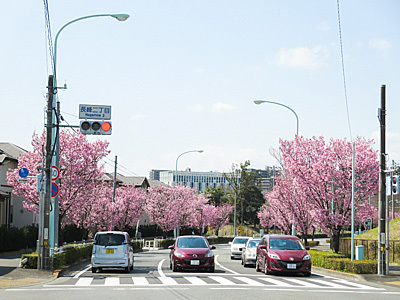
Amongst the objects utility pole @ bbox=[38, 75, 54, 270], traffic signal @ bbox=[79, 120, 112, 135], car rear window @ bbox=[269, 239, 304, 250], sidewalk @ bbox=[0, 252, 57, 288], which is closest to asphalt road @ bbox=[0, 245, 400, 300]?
sidewalk @ bbox=[0, 252, 57, 288]

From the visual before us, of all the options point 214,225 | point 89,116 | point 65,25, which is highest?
point 65,25

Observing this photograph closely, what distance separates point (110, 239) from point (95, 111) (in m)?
5.66

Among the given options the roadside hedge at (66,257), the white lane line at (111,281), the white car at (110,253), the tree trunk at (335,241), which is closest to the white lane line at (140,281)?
the white lane line at (111,281)

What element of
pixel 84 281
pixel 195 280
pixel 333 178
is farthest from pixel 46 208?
pixel 333 178

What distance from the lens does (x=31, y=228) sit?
3944 cm

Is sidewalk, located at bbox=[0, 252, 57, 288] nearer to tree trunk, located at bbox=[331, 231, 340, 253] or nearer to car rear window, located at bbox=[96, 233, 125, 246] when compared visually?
car rear window, located at bbox=[96, 233, 125, 246]

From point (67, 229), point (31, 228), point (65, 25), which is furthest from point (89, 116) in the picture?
point (67, 229)

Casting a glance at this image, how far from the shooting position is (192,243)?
77.5 feet

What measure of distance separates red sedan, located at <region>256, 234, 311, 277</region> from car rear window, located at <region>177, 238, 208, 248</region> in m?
2.47

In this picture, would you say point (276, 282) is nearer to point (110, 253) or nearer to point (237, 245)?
point (110, 253)

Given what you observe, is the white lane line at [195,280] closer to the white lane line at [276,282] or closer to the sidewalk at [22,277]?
the white lane line at [276,282]

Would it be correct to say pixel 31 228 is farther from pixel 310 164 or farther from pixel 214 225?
pixel 214 225

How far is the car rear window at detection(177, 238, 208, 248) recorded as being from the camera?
23.4 meters

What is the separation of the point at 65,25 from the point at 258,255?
41.8 feet
